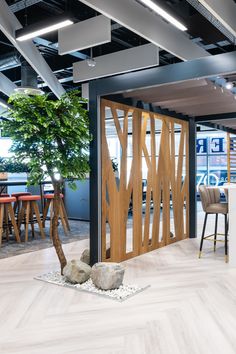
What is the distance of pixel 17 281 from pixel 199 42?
5.54 metres

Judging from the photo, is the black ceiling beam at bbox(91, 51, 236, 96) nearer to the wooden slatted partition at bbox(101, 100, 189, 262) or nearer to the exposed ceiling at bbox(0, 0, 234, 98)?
the wooden slatted partition at bbox(101, 100, 189, 262)

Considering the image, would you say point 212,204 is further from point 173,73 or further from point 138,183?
point 173,73

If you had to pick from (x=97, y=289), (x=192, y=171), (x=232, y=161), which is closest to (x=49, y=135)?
(x=97, y=289)

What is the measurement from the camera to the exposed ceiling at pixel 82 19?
5.29 meters

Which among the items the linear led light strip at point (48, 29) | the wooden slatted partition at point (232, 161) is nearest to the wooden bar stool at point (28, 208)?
the linear led light strip at point (48, 29)

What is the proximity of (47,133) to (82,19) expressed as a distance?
2950 mm

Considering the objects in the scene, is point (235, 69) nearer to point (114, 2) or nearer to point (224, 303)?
point (114, 2)

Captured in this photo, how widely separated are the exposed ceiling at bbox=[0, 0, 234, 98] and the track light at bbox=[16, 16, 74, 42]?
0.39m

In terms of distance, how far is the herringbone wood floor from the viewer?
99.8 inches

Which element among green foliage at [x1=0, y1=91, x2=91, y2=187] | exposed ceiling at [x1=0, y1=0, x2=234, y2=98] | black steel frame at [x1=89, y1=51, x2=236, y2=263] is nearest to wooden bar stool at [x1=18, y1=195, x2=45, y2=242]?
black steel frame at [x1=89, y1=51, x2=236, y2=263]

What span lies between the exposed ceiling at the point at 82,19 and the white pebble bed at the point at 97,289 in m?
3.15

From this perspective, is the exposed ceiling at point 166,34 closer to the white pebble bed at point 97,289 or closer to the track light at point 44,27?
the track light at point 44,27

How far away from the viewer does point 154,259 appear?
199 inches

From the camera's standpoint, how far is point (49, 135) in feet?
12.5
